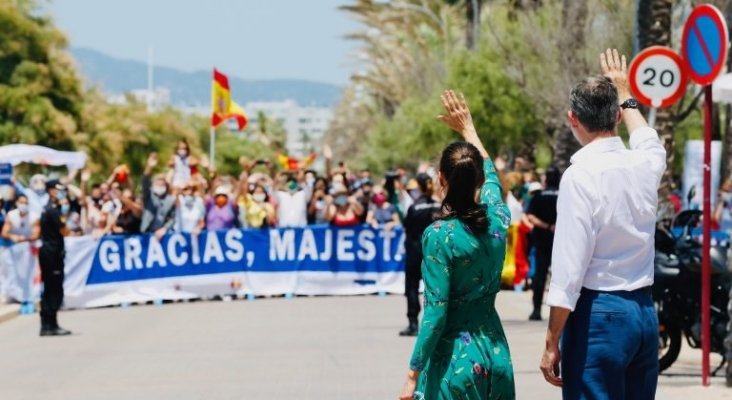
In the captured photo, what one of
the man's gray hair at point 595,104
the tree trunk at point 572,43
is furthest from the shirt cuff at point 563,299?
the tree trunk at point 572,43

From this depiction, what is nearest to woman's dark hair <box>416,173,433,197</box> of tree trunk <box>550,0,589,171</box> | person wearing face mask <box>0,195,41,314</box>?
person wearing face mask <box>0,195,41,314</box>

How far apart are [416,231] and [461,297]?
29.0 feet

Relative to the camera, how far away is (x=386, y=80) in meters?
83.1

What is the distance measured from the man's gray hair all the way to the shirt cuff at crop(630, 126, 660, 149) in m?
0.27

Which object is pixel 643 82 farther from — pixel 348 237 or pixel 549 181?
pixel 348 237

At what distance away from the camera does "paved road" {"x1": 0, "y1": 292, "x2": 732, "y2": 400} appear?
11.7 metres

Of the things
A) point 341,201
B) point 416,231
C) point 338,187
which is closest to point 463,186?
point 416,231

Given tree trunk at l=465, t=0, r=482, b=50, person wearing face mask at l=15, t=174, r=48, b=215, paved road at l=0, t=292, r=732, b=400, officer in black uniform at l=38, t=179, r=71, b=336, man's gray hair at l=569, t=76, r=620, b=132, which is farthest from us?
tree trunk at l=465, t=0, r=482, b=50

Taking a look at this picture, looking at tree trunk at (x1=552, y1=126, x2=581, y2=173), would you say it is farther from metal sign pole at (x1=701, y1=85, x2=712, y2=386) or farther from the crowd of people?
metal sign pole at (x1=701, y1=85, x2=712, y2=386)

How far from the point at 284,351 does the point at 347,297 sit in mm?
7867

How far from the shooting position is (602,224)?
18.6ft

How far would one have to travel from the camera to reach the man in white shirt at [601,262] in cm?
564

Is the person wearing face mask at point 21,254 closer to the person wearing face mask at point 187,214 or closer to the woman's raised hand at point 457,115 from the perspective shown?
the person wearing face mask at point 187,214

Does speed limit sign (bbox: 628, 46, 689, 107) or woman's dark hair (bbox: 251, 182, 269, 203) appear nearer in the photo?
speed limit sign (bbox: 628, 46, 689, 107)
